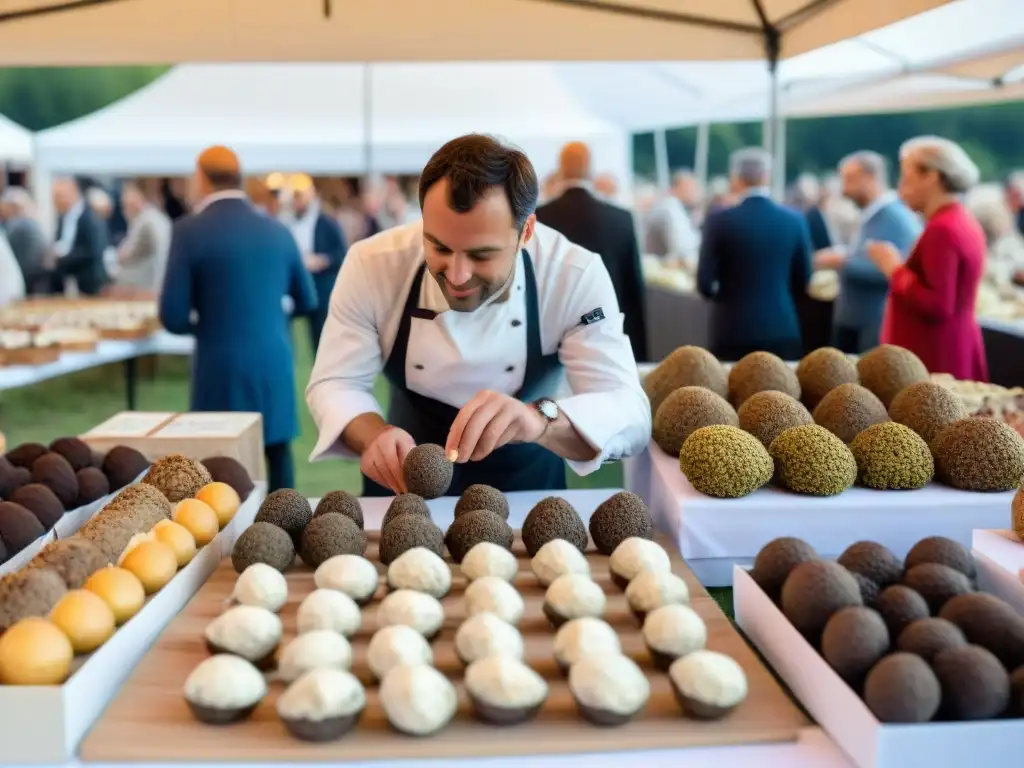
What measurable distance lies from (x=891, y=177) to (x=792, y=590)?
17.6m

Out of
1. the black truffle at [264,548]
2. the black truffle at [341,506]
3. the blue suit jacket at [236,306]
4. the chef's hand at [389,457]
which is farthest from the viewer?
the blue suit jacket at [236,306]

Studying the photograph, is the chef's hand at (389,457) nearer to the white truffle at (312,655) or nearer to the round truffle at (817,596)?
the white truffle at (312,655)

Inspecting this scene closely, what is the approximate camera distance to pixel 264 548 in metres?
1.36

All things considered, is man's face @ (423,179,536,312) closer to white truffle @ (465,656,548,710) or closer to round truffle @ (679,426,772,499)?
round truffle @ (679,426,772,499)

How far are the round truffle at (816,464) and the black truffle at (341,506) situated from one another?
63cm

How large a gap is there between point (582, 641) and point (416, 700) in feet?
0.63

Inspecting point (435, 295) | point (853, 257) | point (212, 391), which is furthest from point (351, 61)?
point (853, 257)

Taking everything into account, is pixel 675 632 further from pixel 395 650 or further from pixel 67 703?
pixel 67 703

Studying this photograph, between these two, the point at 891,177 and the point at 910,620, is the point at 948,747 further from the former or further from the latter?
the point at 891,177

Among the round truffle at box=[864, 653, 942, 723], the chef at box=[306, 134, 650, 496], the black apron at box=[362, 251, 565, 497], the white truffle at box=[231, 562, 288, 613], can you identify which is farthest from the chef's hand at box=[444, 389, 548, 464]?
the round truffle at box=[864, 653, 942, 723]

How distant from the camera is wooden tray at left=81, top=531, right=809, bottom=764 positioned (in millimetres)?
977

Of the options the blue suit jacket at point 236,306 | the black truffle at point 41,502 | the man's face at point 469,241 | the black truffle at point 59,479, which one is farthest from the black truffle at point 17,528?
the blue suit jacket at point 236,306

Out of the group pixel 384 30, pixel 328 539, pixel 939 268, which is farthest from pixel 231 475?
A: pixel 939 268

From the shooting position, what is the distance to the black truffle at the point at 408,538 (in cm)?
137
